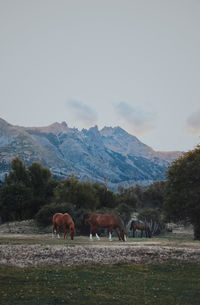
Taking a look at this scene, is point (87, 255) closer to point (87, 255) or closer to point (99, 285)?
point (87, 255)

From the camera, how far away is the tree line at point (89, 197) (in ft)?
135

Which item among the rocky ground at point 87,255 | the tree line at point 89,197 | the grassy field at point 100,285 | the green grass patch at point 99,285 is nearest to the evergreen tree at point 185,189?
the tree line at point 89,197

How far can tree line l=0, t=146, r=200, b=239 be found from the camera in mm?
41125

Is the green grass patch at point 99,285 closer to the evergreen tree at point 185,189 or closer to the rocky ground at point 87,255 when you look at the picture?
the rocky ground at point 87,255

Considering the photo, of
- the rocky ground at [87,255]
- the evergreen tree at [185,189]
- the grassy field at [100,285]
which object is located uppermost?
the evergreen tree at [185,189]

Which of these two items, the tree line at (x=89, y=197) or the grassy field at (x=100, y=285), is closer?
the grassy field at (x=100, y=285)

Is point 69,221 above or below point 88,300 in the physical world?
above

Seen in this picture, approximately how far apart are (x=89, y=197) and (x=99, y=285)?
45764 mm

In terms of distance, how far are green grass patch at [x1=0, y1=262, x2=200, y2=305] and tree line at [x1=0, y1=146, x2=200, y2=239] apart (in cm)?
2401

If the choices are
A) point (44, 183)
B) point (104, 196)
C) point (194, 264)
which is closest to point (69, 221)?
point (194, 264)

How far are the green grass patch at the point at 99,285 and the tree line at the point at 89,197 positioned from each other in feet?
78.8

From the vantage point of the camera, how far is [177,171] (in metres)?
42.1

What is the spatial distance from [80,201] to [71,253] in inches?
1554

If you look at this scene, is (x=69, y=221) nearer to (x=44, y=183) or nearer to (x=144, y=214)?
(x=144, y=214)
